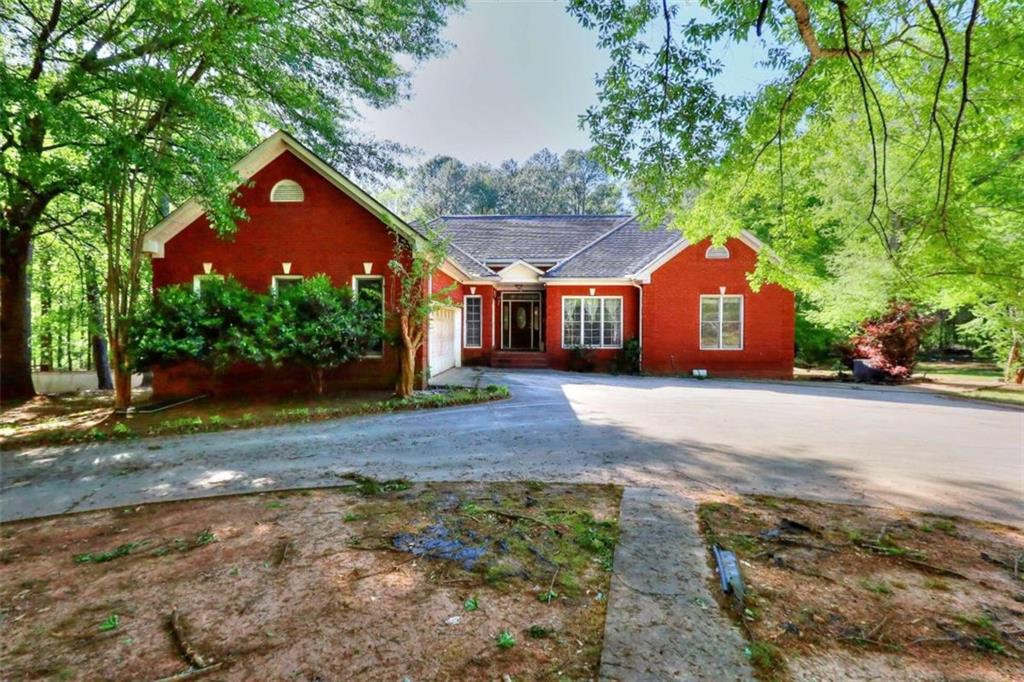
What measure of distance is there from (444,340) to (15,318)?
1092 cm

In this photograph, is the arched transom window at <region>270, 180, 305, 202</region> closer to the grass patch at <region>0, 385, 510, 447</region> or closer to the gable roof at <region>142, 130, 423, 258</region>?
the gable roof at <region>142, 130, 423, 258</region>

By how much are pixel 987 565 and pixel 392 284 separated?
Answer: 1067 centimetres

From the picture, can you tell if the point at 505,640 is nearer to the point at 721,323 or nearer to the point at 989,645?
the point at 989,645

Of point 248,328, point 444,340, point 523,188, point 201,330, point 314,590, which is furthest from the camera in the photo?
point 523,188

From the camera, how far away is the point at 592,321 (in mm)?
17406

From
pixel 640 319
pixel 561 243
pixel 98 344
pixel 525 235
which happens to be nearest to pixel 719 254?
pixel 640 319

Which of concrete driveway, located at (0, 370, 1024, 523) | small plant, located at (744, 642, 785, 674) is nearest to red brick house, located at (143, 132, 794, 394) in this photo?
concrete driveway, located at (0, 370, 1024, 523)

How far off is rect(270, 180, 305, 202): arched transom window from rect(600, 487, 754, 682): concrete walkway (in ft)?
37.0

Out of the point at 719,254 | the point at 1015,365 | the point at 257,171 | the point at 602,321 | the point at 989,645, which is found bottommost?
the point at 989,645

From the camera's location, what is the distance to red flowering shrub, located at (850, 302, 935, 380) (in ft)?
48.5

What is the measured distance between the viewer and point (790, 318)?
1602cm

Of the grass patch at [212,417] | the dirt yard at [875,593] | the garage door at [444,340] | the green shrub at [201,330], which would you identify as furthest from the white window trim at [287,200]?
the dirt yard at [875,593]

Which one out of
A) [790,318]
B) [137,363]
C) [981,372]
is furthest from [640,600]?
[981,372]

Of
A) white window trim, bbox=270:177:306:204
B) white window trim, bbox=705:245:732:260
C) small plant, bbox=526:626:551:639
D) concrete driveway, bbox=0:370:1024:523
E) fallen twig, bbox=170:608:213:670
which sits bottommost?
concrete driveway, bbox=0:370:1024:523
